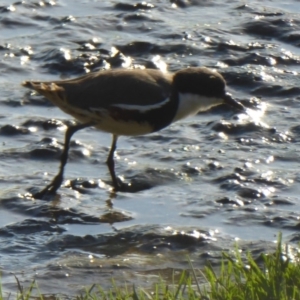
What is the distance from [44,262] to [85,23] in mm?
4931

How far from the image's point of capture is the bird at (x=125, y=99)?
846 centimetres

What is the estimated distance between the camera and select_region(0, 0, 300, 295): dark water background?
7.62m

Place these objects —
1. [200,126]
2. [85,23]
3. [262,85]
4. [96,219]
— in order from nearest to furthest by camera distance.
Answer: [96,219] < [200,126] < [262,85] < [85,23]

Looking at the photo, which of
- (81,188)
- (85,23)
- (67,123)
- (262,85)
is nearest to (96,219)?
(81,188)

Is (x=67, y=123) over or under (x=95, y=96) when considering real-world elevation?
under

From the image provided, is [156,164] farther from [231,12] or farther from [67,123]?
[231,12]

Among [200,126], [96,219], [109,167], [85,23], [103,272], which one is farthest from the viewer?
[85,23]

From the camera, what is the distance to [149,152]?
30.4 ft

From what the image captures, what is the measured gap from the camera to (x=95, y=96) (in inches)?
334

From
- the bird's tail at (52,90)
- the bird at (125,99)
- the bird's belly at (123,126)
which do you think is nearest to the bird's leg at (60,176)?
the bird at (125,99)

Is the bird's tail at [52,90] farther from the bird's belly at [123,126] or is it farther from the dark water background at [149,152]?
the dark water background at [149,152]

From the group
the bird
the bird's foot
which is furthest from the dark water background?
the bird

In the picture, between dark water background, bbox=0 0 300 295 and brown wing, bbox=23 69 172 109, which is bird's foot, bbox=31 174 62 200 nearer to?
dark water background, bbox=0 0 300 295

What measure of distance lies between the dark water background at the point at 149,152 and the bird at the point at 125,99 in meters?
0.41
